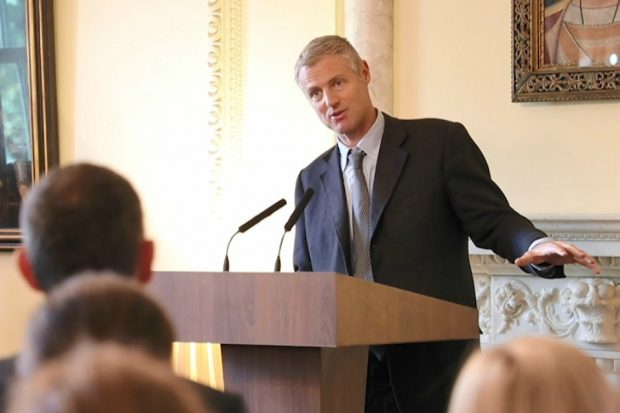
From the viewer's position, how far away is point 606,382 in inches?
44.8

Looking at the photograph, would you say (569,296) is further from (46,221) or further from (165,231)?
(46,221)

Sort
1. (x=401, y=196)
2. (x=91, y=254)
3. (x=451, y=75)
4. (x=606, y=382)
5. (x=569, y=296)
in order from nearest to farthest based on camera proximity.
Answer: (x=606, y=382), (x=91, y=254), (x=401, y=196), (x=569, y=296), (x=451, y=75)

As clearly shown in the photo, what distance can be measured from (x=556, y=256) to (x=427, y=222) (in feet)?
1.89

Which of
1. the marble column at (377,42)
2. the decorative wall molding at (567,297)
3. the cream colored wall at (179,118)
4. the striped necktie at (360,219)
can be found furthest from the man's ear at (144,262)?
the cream colored wall at (179,118)

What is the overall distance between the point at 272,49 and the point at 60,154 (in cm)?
137

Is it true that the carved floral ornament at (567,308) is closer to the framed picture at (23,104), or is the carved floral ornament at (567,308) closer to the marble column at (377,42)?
the marble column at (377,42)

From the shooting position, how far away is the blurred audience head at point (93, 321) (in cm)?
98

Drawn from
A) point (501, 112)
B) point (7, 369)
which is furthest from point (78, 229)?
point (501, 112)

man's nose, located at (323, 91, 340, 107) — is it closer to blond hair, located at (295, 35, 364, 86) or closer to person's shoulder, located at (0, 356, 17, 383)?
blond hair, located at (295, 35, 364, 86)

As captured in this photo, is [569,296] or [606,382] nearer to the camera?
[606,382]

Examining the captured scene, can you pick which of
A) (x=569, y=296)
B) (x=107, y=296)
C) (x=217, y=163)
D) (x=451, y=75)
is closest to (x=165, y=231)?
(x=217, y=163)

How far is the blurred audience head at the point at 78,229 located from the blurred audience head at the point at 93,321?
0.42 m

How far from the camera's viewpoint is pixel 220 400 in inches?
57.2

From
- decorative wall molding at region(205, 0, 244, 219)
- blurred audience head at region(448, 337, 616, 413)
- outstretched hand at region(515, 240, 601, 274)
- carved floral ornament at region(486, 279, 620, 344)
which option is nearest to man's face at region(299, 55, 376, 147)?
outstretched hand at region(515, 240, 601, 274)
